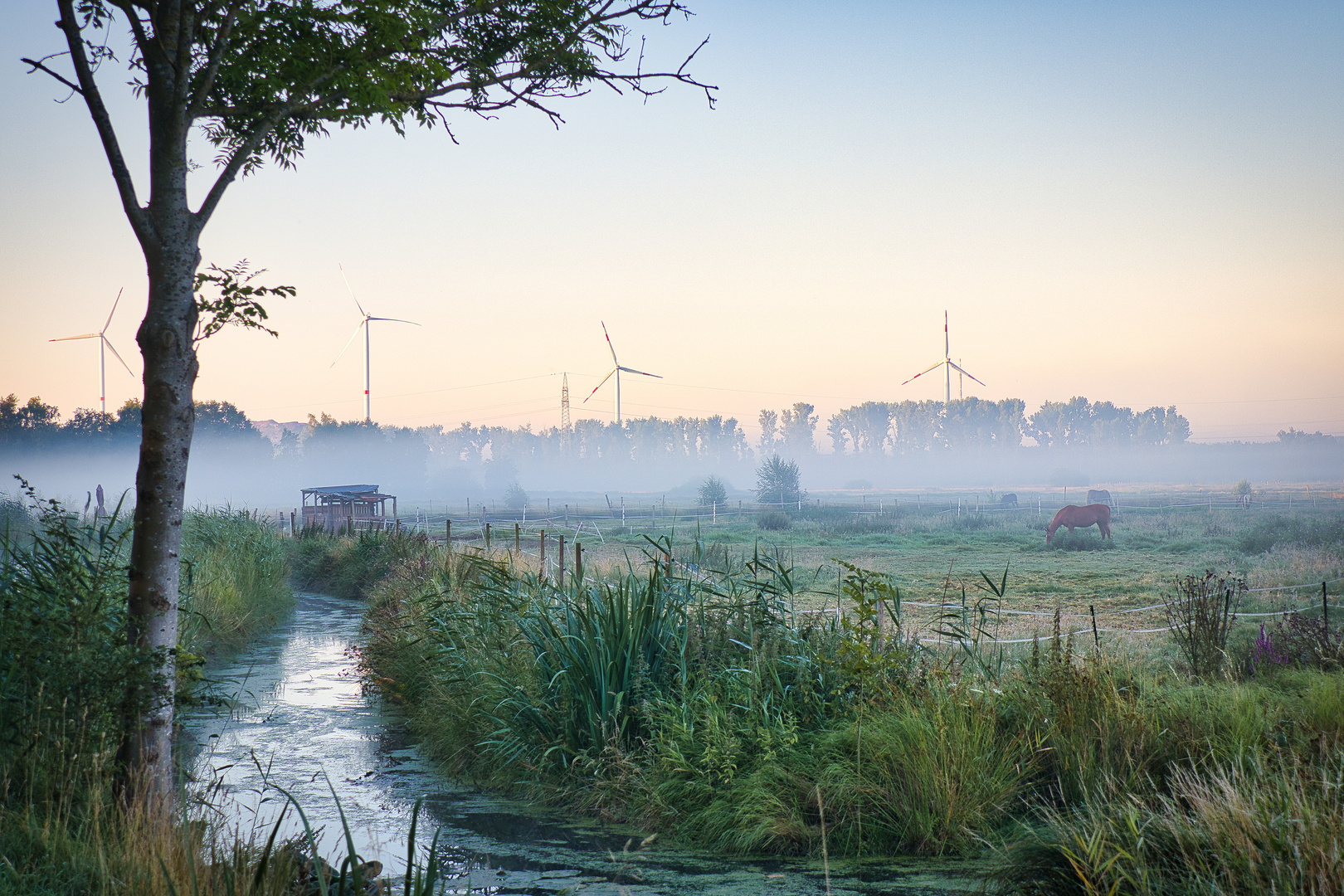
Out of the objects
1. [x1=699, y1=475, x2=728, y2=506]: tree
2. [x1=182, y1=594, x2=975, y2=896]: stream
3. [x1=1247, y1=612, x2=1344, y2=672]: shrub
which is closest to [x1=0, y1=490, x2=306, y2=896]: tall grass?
[x1=182, y1=594, x2=975, y2=896]: stream

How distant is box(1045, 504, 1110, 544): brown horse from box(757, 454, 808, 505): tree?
89.0 ft

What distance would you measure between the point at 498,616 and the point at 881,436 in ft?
529

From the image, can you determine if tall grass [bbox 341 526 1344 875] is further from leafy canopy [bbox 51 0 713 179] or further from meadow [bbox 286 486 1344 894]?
leafy canopy [bbox 51 0 713 179]

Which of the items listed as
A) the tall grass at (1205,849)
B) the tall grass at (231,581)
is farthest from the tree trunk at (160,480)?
the tall grass at (231,581)

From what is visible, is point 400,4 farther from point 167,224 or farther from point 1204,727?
point 1204,727

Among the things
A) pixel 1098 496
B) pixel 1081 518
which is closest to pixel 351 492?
pixel 1081 518

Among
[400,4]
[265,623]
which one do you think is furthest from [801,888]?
[265,623]

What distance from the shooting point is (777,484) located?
64875 millimetres

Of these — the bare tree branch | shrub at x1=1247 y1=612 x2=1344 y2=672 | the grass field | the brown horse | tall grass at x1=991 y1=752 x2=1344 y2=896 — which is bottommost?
the grass field

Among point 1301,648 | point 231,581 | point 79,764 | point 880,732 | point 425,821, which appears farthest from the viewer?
point 231,581

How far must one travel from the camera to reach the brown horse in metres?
35.9

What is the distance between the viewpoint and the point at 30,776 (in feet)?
14.4

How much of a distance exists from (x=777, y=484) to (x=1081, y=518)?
29313 millimetres

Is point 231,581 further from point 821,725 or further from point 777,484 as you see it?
point 777,484
